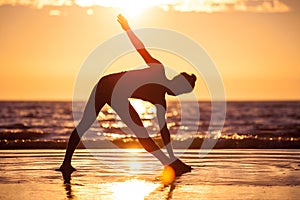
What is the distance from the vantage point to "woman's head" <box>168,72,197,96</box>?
509 inches

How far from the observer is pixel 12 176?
11742mm

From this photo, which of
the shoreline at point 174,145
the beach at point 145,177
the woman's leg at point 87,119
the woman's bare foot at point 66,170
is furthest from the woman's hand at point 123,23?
the shoreline at point 174,145

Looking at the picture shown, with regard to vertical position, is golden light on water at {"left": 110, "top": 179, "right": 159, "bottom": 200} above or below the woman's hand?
below

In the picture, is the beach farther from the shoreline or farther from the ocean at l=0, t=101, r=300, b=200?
the shoreline

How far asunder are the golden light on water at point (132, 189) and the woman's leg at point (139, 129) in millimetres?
1261

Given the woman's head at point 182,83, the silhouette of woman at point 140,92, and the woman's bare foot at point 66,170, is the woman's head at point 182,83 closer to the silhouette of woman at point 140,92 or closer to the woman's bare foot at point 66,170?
the silhouette of woman at point 140,92

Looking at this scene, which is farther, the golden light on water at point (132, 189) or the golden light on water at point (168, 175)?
the golden light on water at point (168, 175)

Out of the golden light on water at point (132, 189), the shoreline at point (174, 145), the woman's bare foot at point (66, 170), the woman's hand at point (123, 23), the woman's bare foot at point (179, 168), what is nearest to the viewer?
the golden light on water at point (132, 189)

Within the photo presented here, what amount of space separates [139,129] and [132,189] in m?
2.28

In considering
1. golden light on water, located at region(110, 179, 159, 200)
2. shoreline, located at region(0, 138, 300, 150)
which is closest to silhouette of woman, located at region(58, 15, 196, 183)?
golden light on water, located at region(110, 179, 159, 200)

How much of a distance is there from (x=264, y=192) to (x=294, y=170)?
2.75 metres

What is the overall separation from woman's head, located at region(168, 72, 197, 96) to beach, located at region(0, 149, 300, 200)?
137cm

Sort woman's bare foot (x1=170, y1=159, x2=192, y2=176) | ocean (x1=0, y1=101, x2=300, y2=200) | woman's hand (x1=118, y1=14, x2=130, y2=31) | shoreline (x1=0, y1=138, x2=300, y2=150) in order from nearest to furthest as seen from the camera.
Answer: ocean (x1=0, y1=101, x2=300, y2=200) < woman's bare foot (x1=170, y1=159, x2=192, y2=176) < woman's hand (x1=118, y1=14, x2=130, y2=31) < shoreline (x1=0, y1=138, x2=300, y2=150)

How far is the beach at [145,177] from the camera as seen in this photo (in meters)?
9.94
